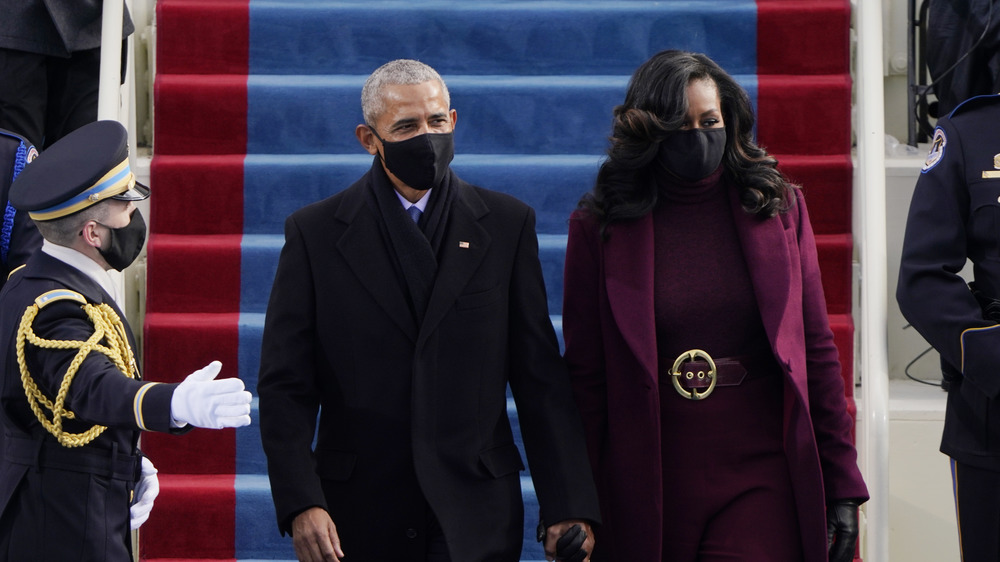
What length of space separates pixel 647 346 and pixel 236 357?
1.91 metres

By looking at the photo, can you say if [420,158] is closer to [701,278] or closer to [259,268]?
[701,278]

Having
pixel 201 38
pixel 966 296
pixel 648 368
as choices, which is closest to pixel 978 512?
pixel 966 296

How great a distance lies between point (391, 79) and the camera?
111 inches

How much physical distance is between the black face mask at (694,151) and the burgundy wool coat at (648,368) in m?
0.12

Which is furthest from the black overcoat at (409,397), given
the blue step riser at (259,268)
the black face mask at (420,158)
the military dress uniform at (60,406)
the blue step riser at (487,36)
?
the blue step riser at (487,36)

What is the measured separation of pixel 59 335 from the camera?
271 centimetres

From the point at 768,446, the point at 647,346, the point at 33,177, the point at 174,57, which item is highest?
the point at 174,57

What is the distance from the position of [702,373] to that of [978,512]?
755mm

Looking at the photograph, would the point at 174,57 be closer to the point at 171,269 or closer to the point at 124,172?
the point at 171,269

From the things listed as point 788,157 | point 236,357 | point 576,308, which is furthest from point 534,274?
point 788,157

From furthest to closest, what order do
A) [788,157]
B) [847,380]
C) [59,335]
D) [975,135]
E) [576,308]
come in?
1. [788,157]
2. [847,380]
3. [975,135]
4. [576,308]
5. [59,335]

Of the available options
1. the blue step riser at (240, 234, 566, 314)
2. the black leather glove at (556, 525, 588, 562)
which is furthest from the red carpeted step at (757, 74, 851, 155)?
the black leather glove at (556, 525, 588, 562)

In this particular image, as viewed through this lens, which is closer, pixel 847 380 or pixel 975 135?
pixel 975 135

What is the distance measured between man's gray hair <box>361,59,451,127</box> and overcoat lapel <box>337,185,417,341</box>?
0.67 feet
